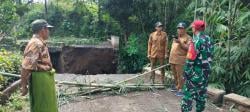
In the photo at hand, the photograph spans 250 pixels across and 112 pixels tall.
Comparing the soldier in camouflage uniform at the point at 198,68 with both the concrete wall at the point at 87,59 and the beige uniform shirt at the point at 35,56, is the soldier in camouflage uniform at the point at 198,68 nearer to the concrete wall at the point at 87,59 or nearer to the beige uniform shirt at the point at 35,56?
the beige uniform shirt at the point at 35,56

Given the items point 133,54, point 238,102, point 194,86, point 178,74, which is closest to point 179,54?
point 178,74

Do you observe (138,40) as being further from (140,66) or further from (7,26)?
(7,26)

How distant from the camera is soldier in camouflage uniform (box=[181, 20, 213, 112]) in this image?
5988mm

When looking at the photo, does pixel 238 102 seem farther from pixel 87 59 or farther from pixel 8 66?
pixel 87 59

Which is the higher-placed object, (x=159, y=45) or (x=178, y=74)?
(x=159, y=45)

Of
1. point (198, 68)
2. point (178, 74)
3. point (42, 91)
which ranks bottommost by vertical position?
point (178, 74)

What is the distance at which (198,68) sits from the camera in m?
6.07

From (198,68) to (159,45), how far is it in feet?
10.3

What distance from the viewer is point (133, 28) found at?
51.8ft

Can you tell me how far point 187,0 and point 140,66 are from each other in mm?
A: 3191

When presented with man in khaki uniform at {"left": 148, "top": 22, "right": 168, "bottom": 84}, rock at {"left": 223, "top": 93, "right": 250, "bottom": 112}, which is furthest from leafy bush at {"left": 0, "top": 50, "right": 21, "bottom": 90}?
rock at {"left": 223, "top": 93, "right": 250, "bottom": 112}

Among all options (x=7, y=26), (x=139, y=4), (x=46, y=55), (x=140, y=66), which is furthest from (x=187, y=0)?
(x=46, y=55)

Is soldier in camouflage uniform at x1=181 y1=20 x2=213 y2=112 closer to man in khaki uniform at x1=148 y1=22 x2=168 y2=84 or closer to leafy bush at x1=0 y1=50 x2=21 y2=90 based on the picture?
man in khaki uniform at x1=148 y1=22 x2=168 y2=84

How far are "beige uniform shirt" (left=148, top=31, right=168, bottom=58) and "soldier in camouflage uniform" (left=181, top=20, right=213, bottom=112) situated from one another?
2999 mm
